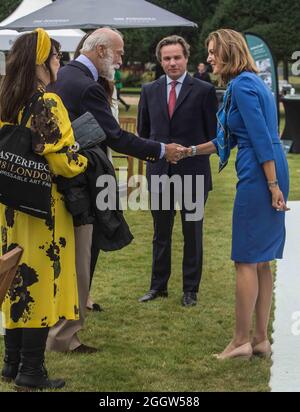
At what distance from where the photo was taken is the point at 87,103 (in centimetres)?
506

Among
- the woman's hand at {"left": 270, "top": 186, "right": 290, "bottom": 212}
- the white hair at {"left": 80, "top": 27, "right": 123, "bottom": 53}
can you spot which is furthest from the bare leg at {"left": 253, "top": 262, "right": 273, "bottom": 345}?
the white hair at {"left": 80, "top": 27, "right": 123, "bottom": 53}

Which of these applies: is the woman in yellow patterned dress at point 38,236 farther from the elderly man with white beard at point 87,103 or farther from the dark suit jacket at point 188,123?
the dark suit jacket at point 188,123

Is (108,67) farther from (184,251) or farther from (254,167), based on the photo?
(184,251)

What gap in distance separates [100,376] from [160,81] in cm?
280

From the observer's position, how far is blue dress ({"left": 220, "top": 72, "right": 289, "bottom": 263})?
4.69 meters

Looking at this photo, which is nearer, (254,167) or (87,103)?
(254,167)

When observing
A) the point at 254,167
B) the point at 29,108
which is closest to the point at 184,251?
the point at 254,167

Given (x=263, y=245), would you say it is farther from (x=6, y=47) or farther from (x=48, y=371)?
(x=6, y=47)

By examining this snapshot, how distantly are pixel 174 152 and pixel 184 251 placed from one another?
1098 mm

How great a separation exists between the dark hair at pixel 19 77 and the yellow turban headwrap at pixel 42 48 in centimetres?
2


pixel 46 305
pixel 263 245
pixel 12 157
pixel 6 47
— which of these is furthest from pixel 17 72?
pixel 6 47

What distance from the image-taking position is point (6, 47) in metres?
16.2

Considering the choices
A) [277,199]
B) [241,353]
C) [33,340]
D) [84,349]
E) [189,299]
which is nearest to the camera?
[33,340]

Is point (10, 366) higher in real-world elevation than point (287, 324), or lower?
higher
